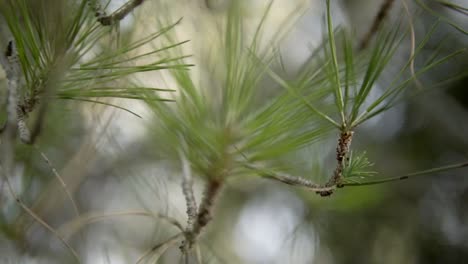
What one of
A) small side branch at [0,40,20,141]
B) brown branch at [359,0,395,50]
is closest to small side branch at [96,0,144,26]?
small side branch at [0,40,20,141]

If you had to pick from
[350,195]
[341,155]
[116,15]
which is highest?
[116,15]

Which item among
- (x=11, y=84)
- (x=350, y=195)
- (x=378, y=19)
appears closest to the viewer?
(x=11, y=84)

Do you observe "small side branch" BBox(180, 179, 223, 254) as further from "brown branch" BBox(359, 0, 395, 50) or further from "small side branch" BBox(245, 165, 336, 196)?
"brown branch" BBox(359, 0, 395, 50)

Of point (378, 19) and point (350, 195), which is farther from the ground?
point (378, 19)

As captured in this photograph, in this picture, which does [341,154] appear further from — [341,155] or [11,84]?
[11,84]

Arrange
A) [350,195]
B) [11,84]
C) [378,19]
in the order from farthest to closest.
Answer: [350,195] < [378,19] < [11,84]

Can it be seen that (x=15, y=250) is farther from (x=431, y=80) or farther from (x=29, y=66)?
(x=431, y=80)

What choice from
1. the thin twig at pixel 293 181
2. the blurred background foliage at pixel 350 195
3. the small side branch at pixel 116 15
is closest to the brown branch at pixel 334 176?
the thin twig at pixel 293 181

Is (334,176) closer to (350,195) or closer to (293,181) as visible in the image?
(293,181)

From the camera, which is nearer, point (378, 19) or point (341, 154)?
point (341, 154)

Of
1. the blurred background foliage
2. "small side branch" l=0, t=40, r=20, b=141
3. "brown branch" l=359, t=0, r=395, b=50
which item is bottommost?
the blurred background foliage

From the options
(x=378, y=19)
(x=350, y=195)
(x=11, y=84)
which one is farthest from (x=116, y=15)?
(x=350, y=195)

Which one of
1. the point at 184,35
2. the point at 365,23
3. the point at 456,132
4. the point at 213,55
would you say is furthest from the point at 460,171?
the point at 213,55
